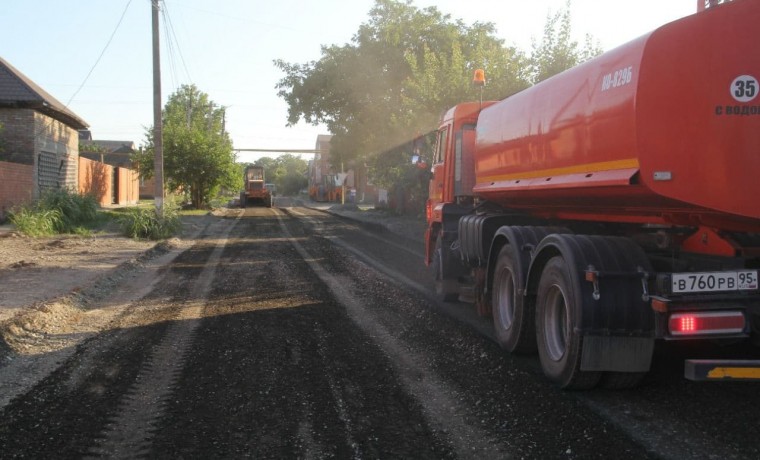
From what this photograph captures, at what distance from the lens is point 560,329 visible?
18.3 ft

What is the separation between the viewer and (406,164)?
947 inches

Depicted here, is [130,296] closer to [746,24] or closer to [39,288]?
[39,288]

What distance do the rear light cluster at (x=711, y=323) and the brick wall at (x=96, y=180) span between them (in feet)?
92.2

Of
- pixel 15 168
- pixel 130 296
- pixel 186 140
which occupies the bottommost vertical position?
pixel 130 296

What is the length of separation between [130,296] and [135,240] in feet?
28.7

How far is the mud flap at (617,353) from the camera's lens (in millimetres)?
4707

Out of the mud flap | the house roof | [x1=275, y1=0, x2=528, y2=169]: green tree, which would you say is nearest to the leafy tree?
[x1=275, y1=0, x2=528, y2=169]: green tree

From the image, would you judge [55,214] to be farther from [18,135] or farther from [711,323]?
[711,323]

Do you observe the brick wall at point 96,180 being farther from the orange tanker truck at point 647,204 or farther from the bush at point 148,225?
the orange tanker truck at point 647,204

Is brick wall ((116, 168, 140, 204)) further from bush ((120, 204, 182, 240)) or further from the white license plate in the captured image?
the white license plate

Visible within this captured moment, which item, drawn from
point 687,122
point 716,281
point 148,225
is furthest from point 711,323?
point 148,225

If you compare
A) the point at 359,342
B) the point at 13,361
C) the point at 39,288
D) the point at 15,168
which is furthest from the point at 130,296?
the point at 15,168

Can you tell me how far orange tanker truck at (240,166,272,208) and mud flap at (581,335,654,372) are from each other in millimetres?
46238

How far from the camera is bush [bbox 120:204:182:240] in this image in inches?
749
